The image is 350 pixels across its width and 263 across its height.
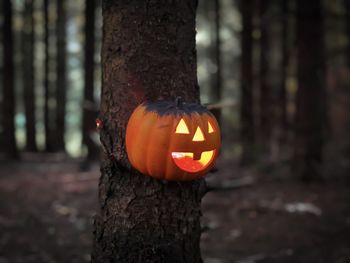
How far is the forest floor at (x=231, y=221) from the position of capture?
6094 mm

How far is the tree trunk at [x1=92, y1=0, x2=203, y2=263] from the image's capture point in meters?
→ 3.21

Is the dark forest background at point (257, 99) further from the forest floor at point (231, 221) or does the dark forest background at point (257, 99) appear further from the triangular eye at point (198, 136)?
the triangular eye at point (198, 136)

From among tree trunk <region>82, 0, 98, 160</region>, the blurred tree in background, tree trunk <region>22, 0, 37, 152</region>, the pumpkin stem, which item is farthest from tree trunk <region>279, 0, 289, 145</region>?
the pumpkin stem

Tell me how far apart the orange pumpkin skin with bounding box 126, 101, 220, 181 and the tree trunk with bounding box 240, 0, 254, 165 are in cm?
934

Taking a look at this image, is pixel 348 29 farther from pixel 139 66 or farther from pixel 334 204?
pixel 139 66

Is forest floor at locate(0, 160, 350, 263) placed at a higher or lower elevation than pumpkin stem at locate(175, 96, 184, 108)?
lower

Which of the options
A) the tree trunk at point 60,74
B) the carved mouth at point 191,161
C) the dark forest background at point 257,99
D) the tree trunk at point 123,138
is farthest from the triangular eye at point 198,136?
the tree trunk at point 60,74

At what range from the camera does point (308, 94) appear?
9766 mm

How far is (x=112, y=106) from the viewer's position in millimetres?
3348

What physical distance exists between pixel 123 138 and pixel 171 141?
1.61 feet

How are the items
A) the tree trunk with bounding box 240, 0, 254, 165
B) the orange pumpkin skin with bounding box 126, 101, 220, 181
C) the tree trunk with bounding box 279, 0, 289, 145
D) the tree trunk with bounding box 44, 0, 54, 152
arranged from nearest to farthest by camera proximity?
the orange pumpkin skin with bounding box 126, 101, 220, 181
the tree trunk with bounding box 240, 0, 254, 165
the tree trunk with bounding box 279, 0, 289, 145
the tree trunk with bounding box 44, 0, 54, 152

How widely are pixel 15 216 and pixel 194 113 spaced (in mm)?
5888

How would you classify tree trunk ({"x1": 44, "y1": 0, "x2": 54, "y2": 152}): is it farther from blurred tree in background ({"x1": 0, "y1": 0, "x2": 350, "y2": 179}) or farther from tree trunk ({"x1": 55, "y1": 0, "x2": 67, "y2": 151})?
tree trunk ({"x1": 55, "y1": 0, "x2": 67, "y2": 151})

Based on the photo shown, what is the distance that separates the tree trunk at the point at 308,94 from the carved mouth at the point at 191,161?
714 centimetres
